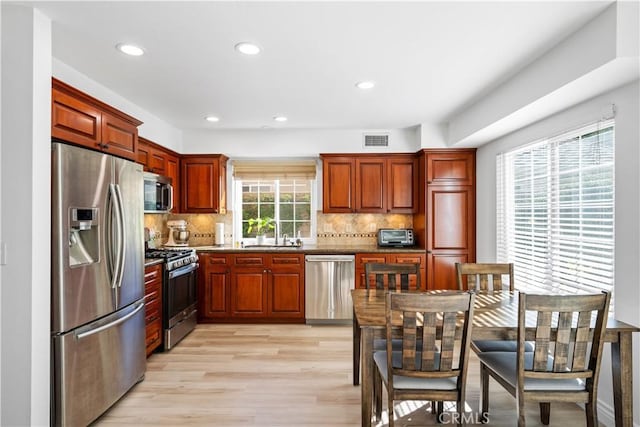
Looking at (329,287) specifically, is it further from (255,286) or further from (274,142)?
(274,142)

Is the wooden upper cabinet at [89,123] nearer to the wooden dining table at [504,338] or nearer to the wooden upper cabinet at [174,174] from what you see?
the wooden upper cabinet at [174,174]

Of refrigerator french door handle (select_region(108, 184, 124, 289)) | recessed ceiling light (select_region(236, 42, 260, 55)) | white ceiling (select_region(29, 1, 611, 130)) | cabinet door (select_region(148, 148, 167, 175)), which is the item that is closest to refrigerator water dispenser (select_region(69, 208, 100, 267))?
refrigerator french door handle (select_region(108, 184, 124, 289))

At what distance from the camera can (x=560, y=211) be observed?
3.14 meters

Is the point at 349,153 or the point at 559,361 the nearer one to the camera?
the point at 559,361

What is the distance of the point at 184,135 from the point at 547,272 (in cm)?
463

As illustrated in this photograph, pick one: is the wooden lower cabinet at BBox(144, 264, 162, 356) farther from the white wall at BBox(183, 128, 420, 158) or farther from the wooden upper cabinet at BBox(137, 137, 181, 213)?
the white wall at BBox(183, 128, 420, 158)

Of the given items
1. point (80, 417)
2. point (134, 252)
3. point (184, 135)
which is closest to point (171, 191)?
point (184, 135)

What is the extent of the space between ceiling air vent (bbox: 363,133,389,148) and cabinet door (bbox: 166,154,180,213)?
2.55m

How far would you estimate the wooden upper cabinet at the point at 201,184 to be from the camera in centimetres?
506

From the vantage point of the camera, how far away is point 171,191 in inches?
176

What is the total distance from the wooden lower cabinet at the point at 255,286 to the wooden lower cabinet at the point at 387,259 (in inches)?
28.7

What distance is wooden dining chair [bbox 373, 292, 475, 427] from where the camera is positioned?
1.94 m

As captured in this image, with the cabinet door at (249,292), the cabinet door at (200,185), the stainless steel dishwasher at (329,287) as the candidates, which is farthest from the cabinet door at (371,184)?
the cabinet door at (200,185)

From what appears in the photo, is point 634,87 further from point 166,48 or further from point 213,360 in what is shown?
point 213,360
